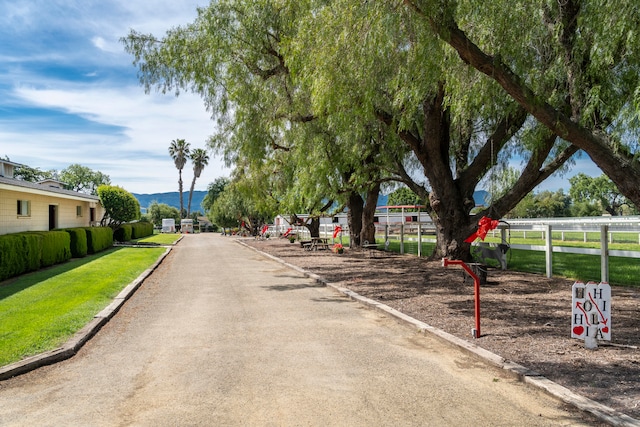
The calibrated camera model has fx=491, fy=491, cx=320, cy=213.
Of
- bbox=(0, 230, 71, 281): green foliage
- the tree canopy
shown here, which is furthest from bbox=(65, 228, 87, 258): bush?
the tree canopy

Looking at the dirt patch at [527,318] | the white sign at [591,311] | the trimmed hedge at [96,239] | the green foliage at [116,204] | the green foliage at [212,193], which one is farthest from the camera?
the green foliage at [212,193]

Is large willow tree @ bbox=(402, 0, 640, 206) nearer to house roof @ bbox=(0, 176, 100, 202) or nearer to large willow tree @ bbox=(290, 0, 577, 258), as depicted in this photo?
large willow tree @ bbox=(290, 0, 577, 258)

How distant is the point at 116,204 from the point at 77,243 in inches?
526

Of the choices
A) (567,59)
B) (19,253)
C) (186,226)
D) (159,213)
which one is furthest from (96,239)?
(159,213)

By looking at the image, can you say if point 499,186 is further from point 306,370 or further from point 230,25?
point 306,370

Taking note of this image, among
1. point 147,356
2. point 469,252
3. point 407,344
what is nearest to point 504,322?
point 407,344

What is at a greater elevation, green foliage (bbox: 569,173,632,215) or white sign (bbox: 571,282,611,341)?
green foliage (bbox: 569,173,632,215)

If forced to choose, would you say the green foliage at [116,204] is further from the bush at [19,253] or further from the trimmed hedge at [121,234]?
the bush at [19,253]

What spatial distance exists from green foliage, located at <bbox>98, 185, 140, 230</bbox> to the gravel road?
28.8m

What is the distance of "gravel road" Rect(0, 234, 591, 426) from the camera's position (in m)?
4.12

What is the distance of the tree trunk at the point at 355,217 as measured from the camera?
24.2 metres

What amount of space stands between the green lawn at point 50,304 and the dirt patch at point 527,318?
5.37 meters

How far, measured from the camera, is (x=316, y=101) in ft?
33.9

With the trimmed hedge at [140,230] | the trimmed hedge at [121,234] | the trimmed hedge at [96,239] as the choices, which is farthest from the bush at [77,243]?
the trimmed hedge at [140,230]
